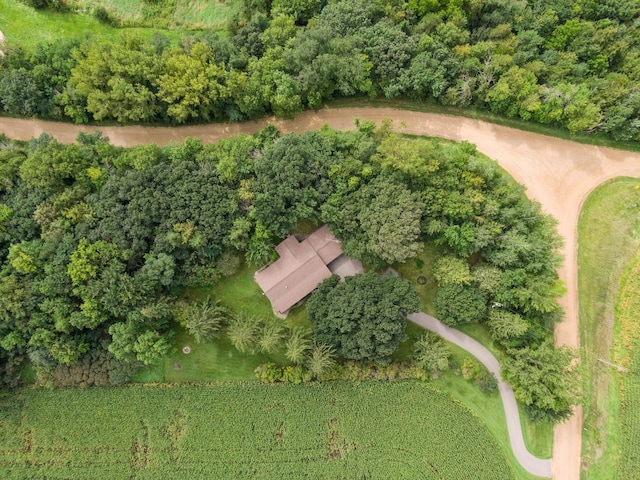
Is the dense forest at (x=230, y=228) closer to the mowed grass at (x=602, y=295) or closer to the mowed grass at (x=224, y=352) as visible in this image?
the mowed grass at (x=224, y=352)

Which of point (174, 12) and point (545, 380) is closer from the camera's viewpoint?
point (545, 380)

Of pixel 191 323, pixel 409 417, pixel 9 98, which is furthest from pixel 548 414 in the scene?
pixel 9 98

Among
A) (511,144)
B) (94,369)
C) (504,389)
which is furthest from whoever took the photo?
(511,144)

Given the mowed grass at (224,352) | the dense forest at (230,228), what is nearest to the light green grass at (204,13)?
the dense forest at (230,228)

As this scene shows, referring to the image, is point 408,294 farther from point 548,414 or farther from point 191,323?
point 191,323

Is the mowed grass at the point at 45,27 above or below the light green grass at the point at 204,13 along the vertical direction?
below

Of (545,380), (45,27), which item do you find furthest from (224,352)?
(45,27)

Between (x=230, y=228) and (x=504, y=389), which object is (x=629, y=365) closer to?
(x=504, y=389)
